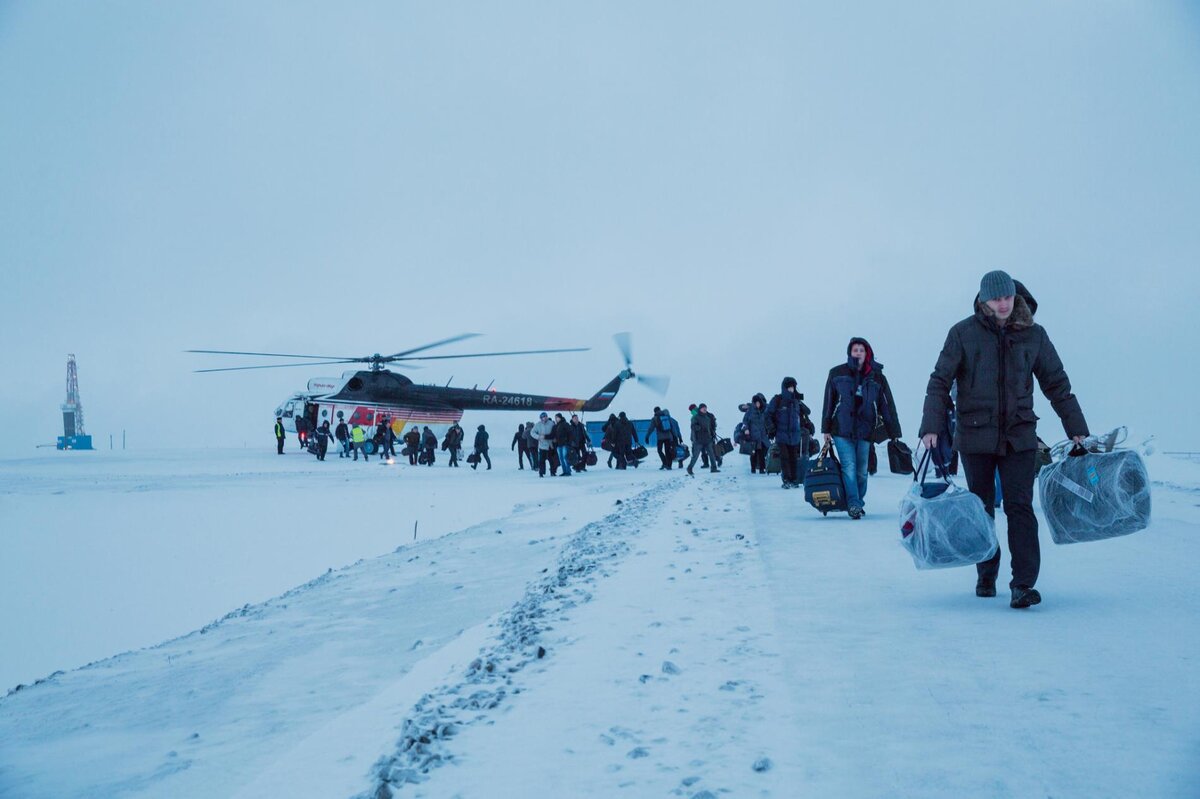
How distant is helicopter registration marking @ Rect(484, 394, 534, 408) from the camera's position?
3322cm

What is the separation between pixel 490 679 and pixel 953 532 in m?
2.66

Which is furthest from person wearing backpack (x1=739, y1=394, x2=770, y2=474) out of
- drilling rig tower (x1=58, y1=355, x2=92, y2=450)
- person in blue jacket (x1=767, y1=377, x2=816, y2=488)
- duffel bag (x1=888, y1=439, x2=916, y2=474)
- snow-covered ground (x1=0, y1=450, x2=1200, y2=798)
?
drilling rig tower (x1=58, y1=355, x2=92, y2=450)

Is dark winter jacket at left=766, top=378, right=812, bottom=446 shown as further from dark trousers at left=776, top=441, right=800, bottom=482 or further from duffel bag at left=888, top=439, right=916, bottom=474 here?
duffel bag at left=888, top=439, right=916, bottom=474

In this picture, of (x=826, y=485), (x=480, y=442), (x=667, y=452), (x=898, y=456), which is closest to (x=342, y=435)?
(x=480, y=442)

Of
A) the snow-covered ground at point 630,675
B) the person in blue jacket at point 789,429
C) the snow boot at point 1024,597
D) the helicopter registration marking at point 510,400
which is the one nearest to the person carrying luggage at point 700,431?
the person in blue jacket at point 789,429

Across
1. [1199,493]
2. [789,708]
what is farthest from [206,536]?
[1199,493]

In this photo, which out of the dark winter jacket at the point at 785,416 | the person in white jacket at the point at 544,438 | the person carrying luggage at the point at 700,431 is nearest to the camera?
the dark winter jacket at the point at 785,416

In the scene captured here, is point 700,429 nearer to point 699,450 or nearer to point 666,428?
point 699,450

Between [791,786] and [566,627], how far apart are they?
2.28 m

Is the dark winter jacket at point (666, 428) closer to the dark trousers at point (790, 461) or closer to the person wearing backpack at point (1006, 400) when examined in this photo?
the dark trousers at point (790, 461)

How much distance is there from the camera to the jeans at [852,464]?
912 cm

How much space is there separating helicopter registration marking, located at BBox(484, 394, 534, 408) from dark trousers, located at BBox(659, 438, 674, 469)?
8950 millimetres

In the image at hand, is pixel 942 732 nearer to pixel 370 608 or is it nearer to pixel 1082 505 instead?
pixel 1082 505

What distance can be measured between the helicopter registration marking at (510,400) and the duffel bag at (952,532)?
2864 centimetres
